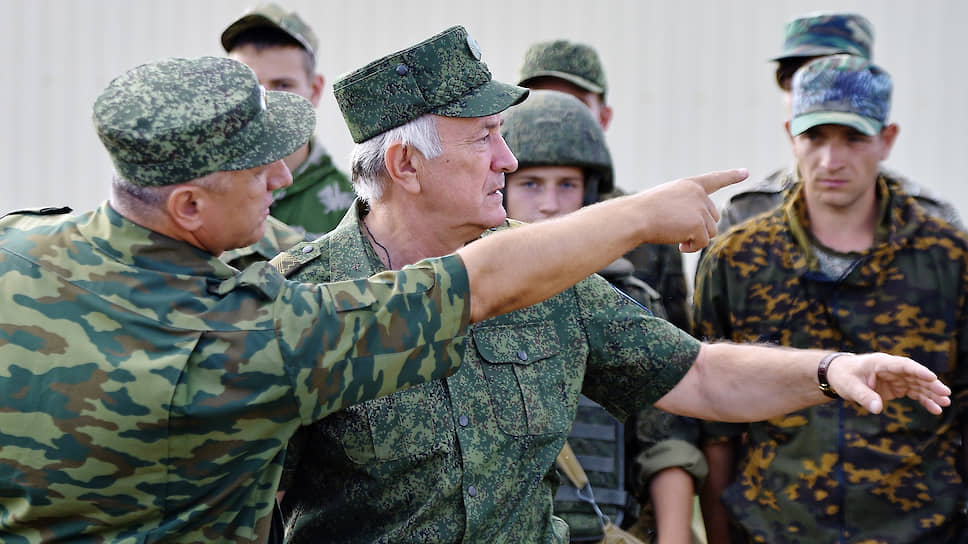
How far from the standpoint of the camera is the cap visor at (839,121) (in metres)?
4.38

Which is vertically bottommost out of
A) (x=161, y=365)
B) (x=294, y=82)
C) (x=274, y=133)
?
(x=294, y=82)

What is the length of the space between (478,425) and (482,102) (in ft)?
2.93

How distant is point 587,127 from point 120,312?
9.49 feet

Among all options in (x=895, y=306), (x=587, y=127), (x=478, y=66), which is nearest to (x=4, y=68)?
(x=587, y=127)

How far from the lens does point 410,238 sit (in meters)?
3.14

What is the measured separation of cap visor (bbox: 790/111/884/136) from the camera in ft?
14.4

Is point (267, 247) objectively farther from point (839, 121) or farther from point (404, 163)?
point (839, 121)

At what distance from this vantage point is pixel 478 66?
10.2 feet

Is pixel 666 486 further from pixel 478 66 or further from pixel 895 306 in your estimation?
pixel 478 66

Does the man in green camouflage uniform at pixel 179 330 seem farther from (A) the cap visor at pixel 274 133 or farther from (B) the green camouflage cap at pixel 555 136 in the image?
(B) the green camouflage cap at pixel 555 136

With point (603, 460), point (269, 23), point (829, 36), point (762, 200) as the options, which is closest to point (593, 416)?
point (603, 460)

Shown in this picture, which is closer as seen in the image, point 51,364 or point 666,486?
point 51,364

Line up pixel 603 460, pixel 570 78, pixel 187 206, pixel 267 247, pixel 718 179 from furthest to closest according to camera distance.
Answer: pixel 570 78
pixel 267 247
pixel 603 460
pixel 718 179
pixel 187 206

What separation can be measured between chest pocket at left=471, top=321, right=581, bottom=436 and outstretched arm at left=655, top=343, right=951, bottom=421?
0.35 m
